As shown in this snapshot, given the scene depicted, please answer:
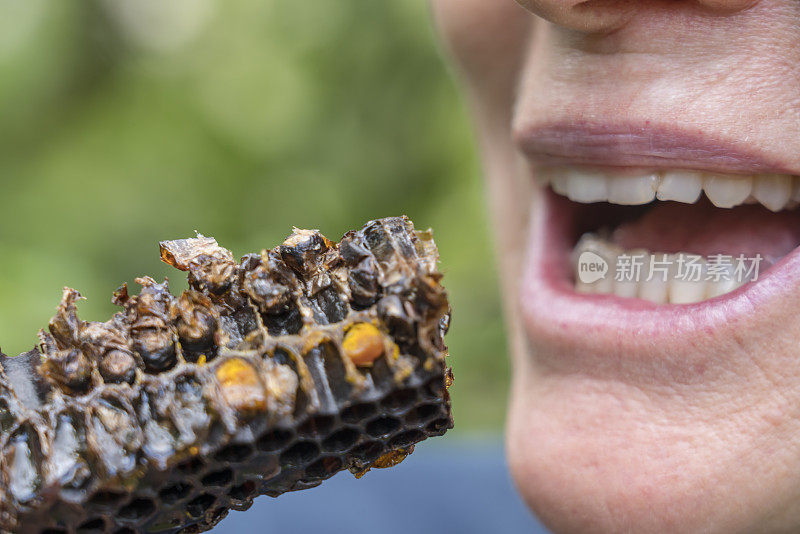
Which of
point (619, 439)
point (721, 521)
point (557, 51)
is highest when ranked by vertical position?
point (557, 51)

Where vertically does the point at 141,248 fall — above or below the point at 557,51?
above

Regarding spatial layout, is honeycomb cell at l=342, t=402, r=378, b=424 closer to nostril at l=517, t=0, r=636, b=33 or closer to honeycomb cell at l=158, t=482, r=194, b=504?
honeycomb cell at l=158, t=482, r=194, b=504

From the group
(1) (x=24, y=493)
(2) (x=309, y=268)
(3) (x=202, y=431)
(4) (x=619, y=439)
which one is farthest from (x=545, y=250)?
(1) (x=24, y=493)

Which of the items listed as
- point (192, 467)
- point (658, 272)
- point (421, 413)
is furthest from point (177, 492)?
point (658, 272)

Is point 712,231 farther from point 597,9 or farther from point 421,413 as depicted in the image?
point 421,413

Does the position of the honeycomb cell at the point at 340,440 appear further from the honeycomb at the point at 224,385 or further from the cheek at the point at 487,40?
the cheek at the point at 487,40

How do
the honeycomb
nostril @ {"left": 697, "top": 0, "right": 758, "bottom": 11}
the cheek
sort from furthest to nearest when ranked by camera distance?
the cheek, nostril @ {"left": 697, "top": 0, "right": 758, "bottom": 11}, the honeycomb

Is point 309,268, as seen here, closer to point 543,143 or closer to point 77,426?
point 77,426

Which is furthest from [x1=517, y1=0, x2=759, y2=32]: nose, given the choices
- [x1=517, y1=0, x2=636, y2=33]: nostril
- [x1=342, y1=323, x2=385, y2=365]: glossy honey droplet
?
[x1=342, y1=323, x2=385, y2=365]: glossy honey droplet

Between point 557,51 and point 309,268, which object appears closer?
point 309,268
